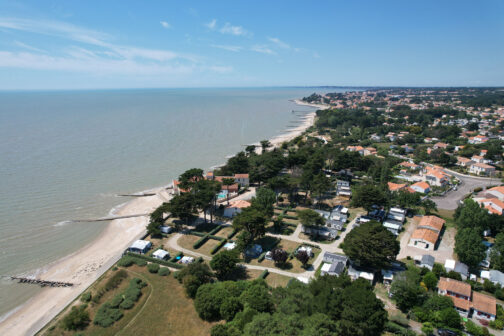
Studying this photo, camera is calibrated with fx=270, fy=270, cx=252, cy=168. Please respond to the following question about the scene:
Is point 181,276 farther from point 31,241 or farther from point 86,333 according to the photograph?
point 31,241

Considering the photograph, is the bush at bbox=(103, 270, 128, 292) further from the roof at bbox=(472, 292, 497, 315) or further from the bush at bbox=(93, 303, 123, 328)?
the roof at bbox=(472, 292, 497, 315)

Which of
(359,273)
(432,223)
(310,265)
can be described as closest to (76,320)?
(310,265)

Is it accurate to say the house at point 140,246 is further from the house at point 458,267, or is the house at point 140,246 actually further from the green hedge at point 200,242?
the house at point 458,267

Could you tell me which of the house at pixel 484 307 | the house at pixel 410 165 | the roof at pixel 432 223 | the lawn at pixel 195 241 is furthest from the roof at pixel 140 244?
the house at pixel 410 165

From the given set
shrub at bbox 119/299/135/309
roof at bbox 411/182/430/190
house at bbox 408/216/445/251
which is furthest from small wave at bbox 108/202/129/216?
roof at bbox 411/182/430/190

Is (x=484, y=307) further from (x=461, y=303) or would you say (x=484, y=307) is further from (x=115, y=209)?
(x=115, y=209)

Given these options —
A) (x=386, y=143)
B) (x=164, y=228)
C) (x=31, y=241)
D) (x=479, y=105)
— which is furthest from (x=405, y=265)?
(x=479, y=105)
